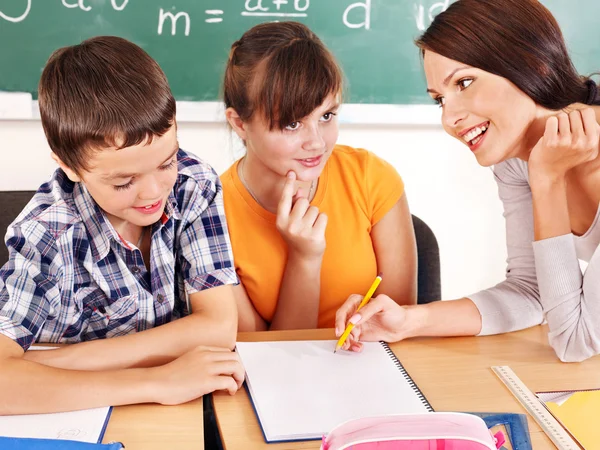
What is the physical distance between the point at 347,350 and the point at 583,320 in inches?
16.1

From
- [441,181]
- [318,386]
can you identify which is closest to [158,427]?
[318,386]

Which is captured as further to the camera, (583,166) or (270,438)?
(583,166)

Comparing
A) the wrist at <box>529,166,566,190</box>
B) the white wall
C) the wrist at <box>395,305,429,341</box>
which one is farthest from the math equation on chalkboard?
the wrist at <box>395,305,429,341</box>

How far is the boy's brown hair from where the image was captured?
1047 mm

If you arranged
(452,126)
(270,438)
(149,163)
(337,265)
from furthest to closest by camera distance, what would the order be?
(337,265) → (452,126) → (149,163) → (270,438)

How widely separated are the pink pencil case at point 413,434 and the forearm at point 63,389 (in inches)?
14.8

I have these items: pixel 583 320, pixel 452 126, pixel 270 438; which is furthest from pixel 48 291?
pixel 583 320

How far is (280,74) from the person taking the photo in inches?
51.7

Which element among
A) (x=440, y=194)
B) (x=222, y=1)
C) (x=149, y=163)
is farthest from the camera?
(x=440, y=194)

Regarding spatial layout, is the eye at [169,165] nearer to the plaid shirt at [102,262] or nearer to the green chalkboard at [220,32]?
the plaid shirt at [102,262]

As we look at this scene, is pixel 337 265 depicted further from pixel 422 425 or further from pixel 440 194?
pixel 440 194

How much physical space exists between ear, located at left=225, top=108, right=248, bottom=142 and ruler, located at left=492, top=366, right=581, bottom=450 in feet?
2.30

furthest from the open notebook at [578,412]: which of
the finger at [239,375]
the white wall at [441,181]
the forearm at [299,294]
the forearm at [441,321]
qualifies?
the white wall at [441,181]

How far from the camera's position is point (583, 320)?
1.13 meters
